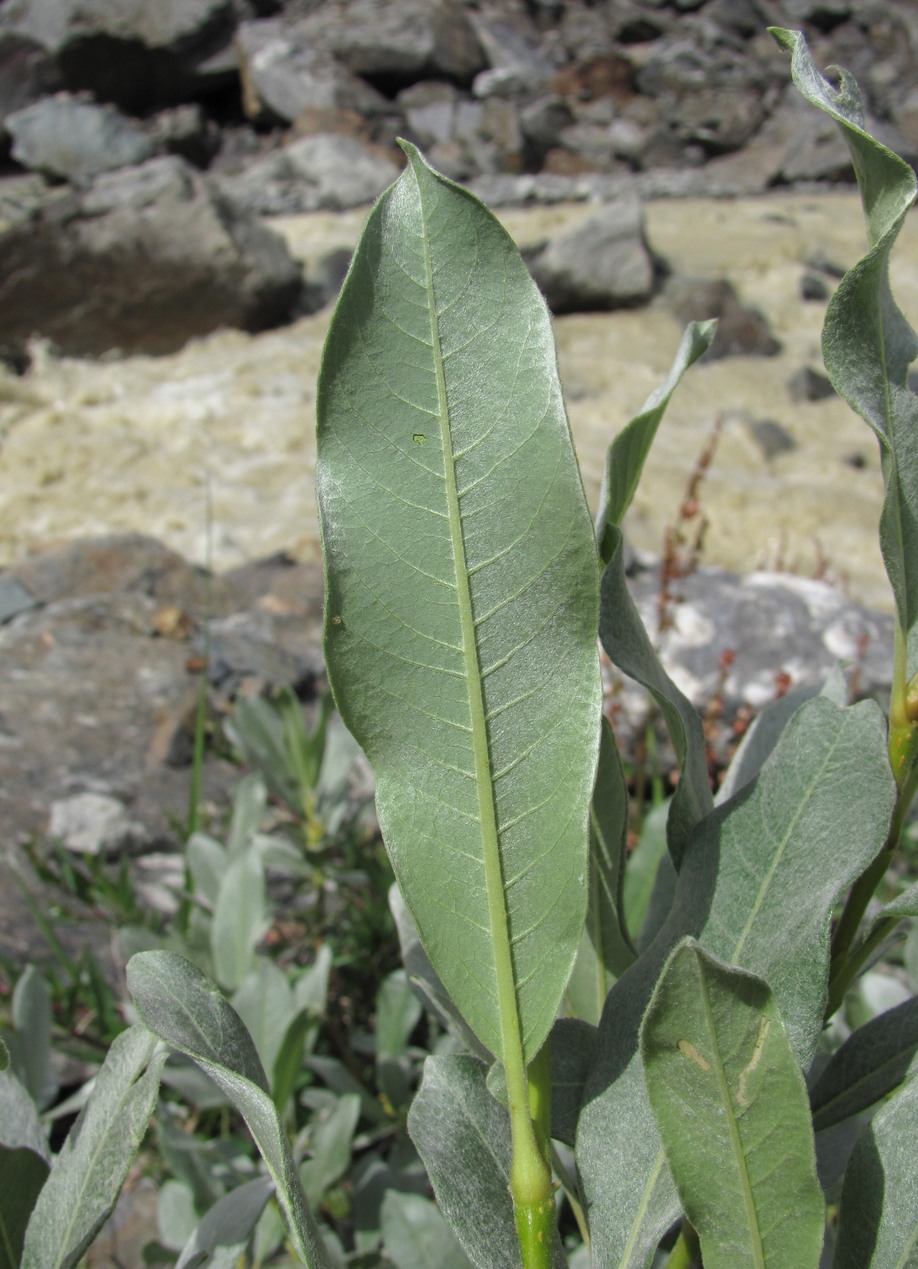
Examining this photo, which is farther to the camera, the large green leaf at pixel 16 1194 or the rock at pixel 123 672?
the rock at pixel 123 672

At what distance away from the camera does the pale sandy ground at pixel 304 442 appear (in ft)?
16.1

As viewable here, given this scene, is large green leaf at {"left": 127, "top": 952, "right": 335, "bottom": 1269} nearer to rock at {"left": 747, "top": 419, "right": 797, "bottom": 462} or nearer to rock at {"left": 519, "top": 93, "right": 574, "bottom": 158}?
rock at {"left": 747, "top": 419, "right": 797, "bottom": 462}

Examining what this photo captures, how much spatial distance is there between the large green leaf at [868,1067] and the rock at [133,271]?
7.15m

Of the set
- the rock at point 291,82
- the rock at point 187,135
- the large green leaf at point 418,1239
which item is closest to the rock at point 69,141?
the rock at point 187,135

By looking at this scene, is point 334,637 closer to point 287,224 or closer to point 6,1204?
point 6,1204

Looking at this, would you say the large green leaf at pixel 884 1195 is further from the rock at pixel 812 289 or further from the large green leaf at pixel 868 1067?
the rock at pixel 812 289

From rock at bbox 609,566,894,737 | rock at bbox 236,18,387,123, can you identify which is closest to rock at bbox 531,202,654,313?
rock at bbox 609,566,894,737

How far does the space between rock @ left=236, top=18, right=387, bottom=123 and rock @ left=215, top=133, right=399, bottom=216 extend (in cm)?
215

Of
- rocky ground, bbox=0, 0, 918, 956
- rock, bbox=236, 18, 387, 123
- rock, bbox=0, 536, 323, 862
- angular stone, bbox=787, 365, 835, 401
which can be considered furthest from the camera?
rock, bbox=236, 18, 387, 123

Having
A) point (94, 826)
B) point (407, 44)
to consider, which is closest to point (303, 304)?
point (94, 826)

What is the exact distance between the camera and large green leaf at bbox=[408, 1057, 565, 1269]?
0.57m

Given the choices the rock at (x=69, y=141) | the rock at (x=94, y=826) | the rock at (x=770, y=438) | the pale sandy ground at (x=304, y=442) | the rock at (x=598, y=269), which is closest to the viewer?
the rock at (x=94, y=826)

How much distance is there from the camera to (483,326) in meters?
0.51

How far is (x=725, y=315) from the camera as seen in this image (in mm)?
7035
